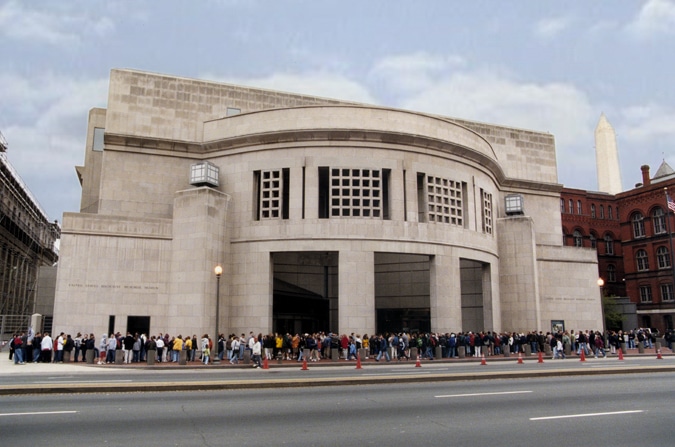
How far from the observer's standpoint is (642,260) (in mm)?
70312

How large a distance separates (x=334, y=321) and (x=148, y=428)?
3230 cm

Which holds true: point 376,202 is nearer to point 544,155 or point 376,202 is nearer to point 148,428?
point 544,155

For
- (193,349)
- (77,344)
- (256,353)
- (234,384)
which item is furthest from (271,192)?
(234,384)

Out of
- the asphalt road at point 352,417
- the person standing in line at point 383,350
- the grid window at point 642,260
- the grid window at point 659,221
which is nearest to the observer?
the asphalt road at point 352,417

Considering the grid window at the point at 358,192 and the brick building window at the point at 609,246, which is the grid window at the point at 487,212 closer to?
the grid window at the point at 358,192

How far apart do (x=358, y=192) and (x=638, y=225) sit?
5124 centimetres

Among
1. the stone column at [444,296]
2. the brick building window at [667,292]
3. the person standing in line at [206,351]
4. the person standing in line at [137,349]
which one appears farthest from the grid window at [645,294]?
the person standing in line at [137,349]

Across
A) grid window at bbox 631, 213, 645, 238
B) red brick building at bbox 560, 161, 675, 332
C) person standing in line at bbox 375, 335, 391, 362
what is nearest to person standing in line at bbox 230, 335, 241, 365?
person standing in line at bbox 375, 335, 391, 362

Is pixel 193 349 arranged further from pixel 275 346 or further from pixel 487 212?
pixel 487 212

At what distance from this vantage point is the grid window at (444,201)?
35.6 meters

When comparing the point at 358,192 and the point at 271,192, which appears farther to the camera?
the point at 358,192

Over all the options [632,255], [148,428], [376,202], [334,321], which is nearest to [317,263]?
[334,321]

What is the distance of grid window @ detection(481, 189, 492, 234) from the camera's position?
39.4m

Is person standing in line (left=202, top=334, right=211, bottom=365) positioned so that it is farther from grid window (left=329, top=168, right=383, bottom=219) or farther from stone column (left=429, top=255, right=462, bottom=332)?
stone column (left=429, top=255, right=462, bottom=332)
